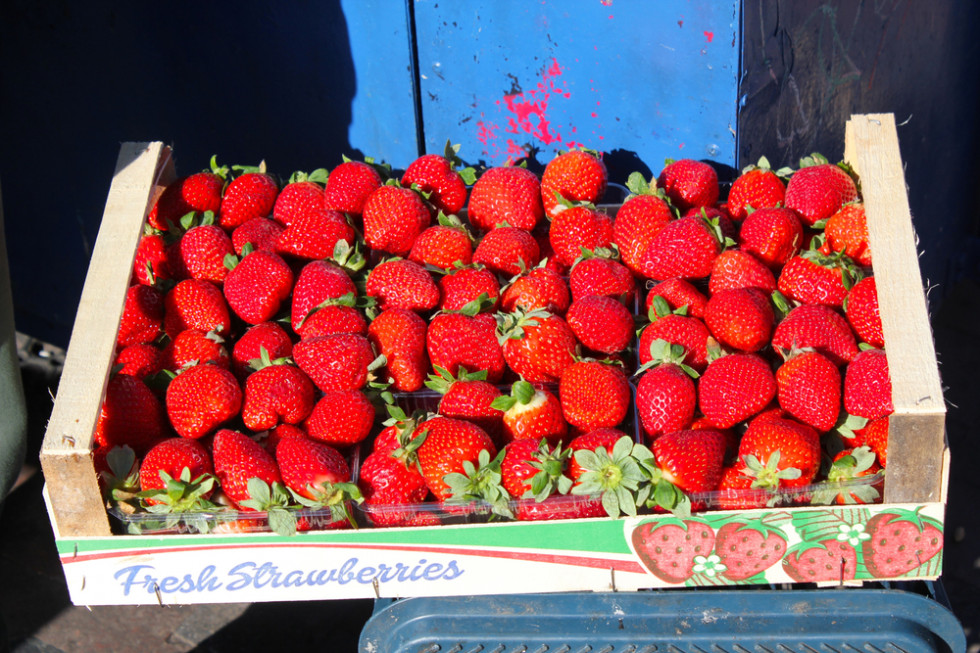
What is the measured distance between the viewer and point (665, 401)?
1.54 meters

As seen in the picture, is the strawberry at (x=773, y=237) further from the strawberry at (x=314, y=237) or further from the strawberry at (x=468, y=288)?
A: the strawberry at (x=314, y=237)

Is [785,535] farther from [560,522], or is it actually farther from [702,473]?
[560,522]

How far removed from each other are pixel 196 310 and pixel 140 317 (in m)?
0.13

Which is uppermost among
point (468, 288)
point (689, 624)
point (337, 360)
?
point (468, 288)

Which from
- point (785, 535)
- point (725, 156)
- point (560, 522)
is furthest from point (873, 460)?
point (725, 156)

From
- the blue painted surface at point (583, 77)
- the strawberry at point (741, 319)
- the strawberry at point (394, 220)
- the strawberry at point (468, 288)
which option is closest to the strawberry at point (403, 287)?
the strawberry at point (468, 288)

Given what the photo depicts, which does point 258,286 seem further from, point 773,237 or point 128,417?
point 773,237

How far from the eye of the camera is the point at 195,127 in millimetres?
3410

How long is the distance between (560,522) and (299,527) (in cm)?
45

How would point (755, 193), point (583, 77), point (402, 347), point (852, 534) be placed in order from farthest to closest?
point (583, 77), point (755, 193), point (402, 347), point (852, 534)

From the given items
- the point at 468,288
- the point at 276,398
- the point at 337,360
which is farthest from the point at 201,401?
the point at 468,288

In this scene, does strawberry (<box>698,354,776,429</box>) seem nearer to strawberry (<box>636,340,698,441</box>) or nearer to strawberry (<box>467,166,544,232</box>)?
strawberry (<box>636,340,698,441</box>)

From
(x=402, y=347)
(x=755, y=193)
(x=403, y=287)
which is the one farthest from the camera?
(x=755, y=193)

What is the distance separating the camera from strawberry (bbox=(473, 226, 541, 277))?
1897mm
